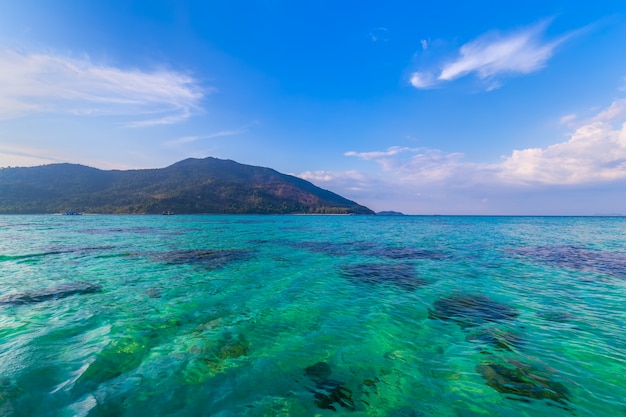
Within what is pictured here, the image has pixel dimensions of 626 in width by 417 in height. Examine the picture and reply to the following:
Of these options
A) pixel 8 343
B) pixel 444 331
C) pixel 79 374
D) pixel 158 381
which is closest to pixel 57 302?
pixel 8 343

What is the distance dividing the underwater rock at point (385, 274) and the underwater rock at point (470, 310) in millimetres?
2987

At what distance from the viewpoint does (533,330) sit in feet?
32.7

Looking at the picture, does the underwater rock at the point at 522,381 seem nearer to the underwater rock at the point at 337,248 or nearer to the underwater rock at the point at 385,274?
the underwater rock at the point at 385,274

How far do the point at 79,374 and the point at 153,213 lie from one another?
19629cm

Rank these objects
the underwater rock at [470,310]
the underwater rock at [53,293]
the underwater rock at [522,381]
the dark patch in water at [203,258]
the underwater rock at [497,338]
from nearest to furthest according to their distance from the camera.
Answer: the underwater rock at [522,381]
the underwater rock at [497,338]
the underwater rock at [470,310]
the underwater rock at [53,293]
the dark patch in water at [203,258]

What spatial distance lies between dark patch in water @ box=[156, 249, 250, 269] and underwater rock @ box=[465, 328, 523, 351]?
18195 mm

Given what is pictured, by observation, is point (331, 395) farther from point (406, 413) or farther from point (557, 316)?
point (557, 316)

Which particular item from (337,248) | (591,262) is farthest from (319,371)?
(591,262)

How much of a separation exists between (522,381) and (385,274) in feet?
42.7

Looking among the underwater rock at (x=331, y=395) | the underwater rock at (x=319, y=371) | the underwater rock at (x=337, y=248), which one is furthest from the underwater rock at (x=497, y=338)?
the underwater rock at (x=337, y=248)

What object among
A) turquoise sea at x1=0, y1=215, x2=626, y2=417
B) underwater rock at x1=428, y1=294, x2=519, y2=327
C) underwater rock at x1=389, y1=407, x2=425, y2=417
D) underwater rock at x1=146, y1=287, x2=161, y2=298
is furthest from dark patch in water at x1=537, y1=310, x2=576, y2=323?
underwater rock at x1=146, y1=287, x2=161, y2=298

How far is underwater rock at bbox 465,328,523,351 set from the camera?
875 cm

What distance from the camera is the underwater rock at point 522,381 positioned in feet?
20.8

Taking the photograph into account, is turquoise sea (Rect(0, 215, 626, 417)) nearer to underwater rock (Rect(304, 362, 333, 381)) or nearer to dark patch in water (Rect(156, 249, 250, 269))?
underwater rock (Rect(304, 362, 333, 381))
